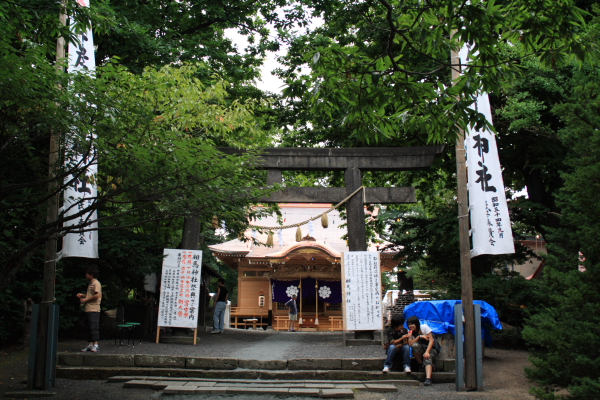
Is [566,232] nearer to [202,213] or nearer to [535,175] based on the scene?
[202,213]

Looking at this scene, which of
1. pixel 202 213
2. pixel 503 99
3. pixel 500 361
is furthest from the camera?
pixel 503 99

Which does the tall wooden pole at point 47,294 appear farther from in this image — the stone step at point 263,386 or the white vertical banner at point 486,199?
the white vertical banner at point 486,199

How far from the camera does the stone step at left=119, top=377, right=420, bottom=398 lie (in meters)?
7.18

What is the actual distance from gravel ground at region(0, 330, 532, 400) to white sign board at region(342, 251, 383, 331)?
0.59 meters

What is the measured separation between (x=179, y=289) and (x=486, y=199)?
683 centimetres

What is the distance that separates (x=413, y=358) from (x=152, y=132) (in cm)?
580

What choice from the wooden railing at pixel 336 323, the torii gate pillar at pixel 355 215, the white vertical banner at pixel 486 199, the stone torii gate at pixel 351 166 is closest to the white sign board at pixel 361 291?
the torii gate pillar at pixel 355 215

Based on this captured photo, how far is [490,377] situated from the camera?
358 inches

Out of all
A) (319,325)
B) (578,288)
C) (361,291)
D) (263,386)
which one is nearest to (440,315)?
(361,291)

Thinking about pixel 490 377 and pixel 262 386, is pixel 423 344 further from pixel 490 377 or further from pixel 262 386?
pixel 262 386

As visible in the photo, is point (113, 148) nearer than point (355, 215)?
Yes

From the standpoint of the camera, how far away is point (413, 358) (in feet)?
28.8

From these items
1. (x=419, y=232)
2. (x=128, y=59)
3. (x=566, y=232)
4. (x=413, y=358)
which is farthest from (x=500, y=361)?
(x=128, y=59)

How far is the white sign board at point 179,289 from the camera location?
11.2 metres
